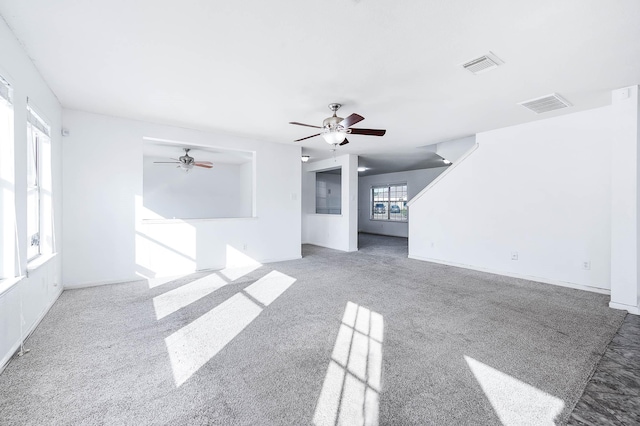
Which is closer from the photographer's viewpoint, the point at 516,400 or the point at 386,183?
the point at 516,400

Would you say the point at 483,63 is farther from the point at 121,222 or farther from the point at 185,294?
the point at 121,222

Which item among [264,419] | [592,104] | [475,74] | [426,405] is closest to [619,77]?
[592,104]

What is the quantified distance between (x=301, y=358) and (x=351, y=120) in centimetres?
261

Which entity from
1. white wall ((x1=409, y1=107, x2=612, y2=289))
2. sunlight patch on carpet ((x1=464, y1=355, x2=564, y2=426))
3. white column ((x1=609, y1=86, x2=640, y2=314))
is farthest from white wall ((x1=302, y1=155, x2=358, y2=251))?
sunlight patch on carpet ((x1=464, y1=355, x2=564, y2=426))

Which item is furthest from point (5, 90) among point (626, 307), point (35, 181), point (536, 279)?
point (536, 279)

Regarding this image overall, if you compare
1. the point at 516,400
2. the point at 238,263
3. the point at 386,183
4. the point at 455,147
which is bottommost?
the point at 516,400

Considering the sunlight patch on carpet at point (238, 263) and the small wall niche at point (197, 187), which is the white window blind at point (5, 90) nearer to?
the sunlight patch on carpet at point (238, 263)

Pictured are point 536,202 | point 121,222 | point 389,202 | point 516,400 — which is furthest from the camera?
point 389,202

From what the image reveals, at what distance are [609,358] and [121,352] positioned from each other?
12.5ft

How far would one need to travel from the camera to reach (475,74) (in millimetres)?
2814

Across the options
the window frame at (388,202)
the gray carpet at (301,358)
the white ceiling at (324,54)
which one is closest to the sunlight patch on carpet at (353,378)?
the gray carpet at (301,358)

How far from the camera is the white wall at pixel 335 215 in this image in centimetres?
708

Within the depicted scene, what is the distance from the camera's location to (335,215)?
24.5ft

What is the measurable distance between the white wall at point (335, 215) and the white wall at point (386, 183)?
3.79 meters
